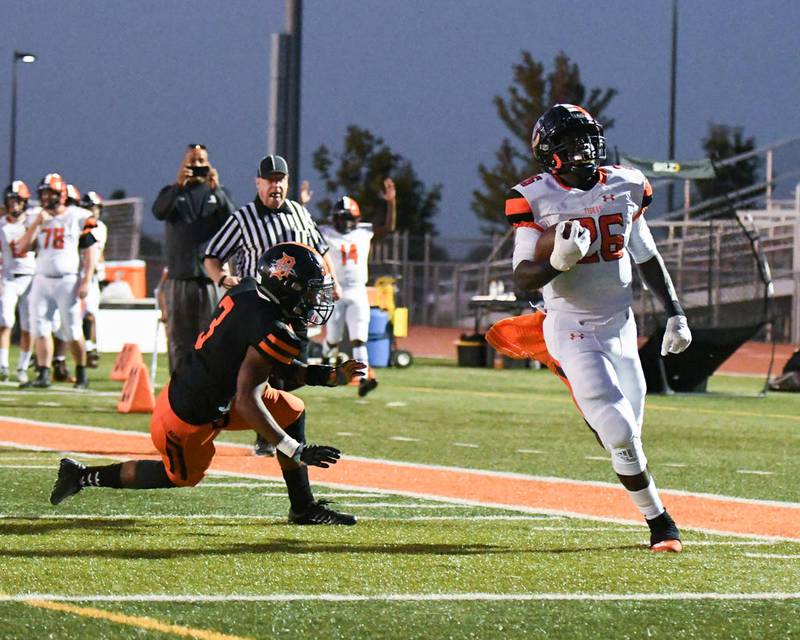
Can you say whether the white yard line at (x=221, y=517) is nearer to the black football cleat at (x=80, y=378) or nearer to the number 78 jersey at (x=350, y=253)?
the black football cleat at (x=80, y=378)

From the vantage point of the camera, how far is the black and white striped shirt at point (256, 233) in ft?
29.8

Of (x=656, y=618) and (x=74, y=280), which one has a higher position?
(x=74, y=280)

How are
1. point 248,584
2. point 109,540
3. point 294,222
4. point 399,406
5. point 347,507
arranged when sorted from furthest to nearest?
point 399,406 → point 294,222 → point 347,507 → point 109,540 → point 248,584

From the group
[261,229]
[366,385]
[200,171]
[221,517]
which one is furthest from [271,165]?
[366,385]

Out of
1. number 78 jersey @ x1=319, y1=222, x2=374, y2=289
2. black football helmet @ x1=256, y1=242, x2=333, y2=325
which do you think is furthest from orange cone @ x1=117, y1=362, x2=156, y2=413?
black football helmet @ x1=256, y1=242, x2=333, y2=325

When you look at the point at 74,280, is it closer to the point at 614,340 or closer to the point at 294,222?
the point at 294,222

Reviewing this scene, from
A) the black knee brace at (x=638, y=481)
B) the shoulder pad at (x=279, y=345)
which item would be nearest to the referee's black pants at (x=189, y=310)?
the shoulder pad at (x=279, y=345)

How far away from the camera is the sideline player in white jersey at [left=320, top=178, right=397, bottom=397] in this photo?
15.1m

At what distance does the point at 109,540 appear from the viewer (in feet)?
19.9

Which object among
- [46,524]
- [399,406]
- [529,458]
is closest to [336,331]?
[399,406]

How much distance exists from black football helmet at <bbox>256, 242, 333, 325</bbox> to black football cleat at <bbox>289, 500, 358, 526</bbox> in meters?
0.93

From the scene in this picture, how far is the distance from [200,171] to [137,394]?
9.49 feet

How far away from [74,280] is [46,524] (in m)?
8.67

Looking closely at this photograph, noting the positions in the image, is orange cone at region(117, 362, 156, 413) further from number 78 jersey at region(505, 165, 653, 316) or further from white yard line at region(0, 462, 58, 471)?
number 78 jersey at region(505, 165, 653, 316)
